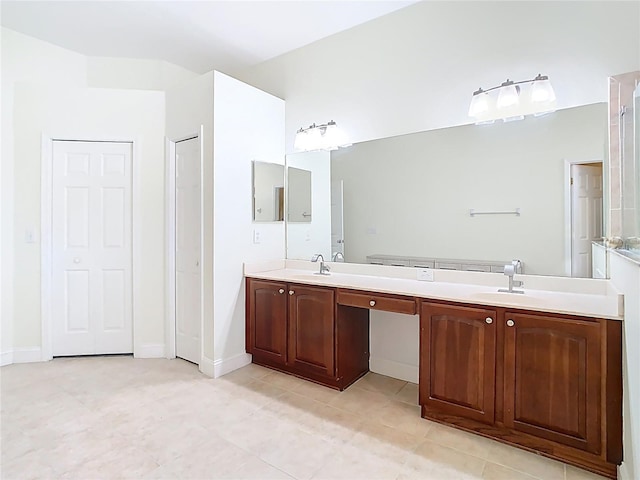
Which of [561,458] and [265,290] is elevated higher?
[265,290]

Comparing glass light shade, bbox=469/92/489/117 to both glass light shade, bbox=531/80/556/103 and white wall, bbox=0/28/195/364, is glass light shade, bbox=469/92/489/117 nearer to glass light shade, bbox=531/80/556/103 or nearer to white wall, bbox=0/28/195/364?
glass light shade, bbox=531/80/556/103

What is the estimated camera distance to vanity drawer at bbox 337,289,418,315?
7.34 feet

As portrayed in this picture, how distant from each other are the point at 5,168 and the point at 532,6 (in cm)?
418

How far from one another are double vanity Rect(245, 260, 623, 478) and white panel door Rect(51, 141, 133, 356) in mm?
1633

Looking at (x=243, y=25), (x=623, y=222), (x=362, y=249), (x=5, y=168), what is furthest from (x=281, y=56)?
(x=623, y=222)

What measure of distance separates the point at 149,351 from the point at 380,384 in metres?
2.10

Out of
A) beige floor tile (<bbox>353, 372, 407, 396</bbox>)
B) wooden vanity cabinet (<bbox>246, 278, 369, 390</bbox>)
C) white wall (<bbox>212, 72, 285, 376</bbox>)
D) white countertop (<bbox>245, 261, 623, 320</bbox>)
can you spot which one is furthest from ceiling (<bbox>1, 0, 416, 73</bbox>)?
beige floor tile (<bbox>353, 372, 407, 396</bbox>)

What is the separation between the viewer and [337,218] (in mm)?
3098

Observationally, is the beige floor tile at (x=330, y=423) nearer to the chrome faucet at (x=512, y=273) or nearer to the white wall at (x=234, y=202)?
the white wall at (x=234, y=202)

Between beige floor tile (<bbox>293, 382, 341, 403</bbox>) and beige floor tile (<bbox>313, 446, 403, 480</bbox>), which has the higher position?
beige floor tile (<bbox>293, 382, 341, 403</bbox>)

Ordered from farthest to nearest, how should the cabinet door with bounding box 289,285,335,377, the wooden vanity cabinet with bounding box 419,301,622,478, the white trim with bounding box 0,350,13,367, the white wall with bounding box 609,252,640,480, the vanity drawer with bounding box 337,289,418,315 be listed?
the white trim with bounding box 0,350,13,367
the cabinet door with bounding box 289,285,335,377
the vanity drawer with bounding box 337,289,418,315
the wooden vanity cabinet with bounding box 419,301,622,478
the white wall with bounding box 609,252,640,480

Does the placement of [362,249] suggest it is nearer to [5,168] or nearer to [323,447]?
[323,447]

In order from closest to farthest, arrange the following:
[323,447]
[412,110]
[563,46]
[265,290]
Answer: [323,447], [563,46], [412,110], [265,290]

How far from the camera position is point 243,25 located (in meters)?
3.00
